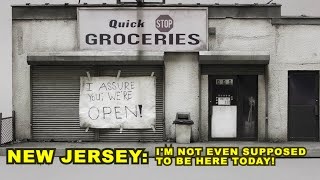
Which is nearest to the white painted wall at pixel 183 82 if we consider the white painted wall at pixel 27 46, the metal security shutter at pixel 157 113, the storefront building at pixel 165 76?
the storefront building at pixel 165 76

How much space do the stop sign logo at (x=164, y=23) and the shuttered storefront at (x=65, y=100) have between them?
142cm

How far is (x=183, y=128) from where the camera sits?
16.2 metres

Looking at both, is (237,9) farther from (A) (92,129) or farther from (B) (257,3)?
(A) (92,129)

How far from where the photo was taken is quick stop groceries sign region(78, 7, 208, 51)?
1658 cm

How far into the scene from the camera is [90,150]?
14.6 metres

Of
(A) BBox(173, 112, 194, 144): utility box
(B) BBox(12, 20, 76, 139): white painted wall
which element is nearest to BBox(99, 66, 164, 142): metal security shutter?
(A) BBox(173, 112, 194, 144): utility box

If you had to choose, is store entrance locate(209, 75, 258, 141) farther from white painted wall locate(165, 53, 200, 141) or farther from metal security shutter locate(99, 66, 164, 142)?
metal security shutter locate(99, 66, 164, 142)

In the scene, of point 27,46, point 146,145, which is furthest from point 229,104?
point 27,46

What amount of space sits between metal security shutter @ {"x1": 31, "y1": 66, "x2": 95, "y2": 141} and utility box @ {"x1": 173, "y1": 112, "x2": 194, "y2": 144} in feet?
11.3

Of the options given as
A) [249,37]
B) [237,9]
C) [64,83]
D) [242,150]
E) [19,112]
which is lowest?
[242,150]

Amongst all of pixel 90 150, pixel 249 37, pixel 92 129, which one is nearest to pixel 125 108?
pixel 92 129

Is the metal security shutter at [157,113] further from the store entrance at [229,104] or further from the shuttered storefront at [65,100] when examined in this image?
the store entrance at [229,104]

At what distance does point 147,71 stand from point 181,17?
7.68 feet

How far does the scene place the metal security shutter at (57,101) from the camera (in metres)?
16.8
